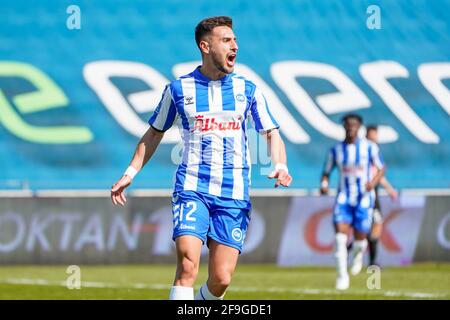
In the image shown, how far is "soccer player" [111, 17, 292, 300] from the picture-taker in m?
8.29

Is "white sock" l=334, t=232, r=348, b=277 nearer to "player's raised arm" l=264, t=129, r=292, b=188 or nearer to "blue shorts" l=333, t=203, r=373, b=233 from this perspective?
"blue shorts" l=333, t=203, r=373, b=233

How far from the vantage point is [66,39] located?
77.7 feet

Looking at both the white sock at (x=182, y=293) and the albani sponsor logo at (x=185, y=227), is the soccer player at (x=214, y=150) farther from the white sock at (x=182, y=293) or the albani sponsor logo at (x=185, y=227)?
the white sock at (x=182, y=293)

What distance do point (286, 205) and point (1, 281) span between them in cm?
583

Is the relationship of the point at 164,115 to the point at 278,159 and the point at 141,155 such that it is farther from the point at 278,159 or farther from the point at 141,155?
the point at 278,159

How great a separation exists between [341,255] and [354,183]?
1462 millimetres

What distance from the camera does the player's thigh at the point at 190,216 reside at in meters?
8.16

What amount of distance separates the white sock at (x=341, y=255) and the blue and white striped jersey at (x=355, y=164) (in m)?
0.82

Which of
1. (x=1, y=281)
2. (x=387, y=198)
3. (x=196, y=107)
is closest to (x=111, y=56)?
(x=387, y=198)

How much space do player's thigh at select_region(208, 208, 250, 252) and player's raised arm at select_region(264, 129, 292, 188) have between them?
37cm

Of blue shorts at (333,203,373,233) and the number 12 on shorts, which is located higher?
blue shorts at (333,203,373,233)

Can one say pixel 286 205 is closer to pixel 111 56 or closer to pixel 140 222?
pixel 140 222

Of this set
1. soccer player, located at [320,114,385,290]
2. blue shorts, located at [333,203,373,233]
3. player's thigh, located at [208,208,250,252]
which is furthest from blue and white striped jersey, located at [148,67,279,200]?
blue shorts, located at [333,203,373,233]

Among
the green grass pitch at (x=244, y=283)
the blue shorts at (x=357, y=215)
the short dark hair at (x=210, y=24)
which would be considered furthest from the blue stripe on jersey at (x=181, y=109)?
the blue shorts at (x=357, y=215)
